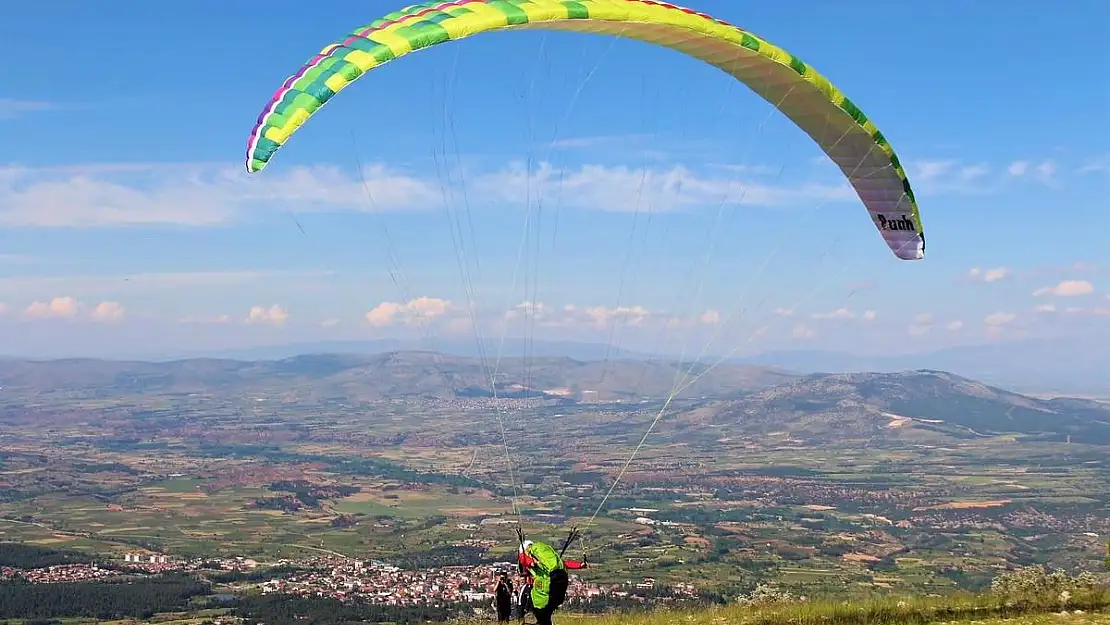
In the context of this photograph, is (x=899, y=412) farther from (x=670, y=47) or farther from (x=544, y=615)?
(x=544, y=615)

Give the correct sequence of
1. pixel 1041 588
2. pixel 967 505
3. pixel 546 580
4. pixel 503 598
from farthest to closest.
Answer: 1. pixel 967 505
2. pixel 1041 588
3. pixel 503 598
4. pixel 546 580

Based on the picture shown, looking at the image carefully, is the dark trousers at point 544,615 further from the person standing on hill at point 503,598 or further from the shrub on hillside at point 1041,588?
the shrub on hillside at point 1041,588

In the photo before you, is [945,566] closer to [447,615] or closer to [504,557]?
[504,557]

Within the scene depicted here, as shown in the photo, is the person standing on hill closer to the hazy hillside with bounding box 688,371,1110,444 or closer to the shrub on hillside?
the shrub on hillside

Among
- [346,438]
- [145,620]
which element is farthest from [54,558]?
[346,438]

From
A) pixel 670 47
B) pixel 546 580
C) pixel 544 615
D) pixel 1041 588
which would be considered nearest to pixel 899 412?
pixel 1041 588

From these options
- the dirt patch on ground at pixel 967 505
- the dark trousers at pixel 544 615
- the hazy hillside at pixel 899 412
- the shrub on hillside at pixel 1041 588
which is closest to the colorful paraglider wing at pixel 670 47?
the shrub on hillside at pixel 1041 588
